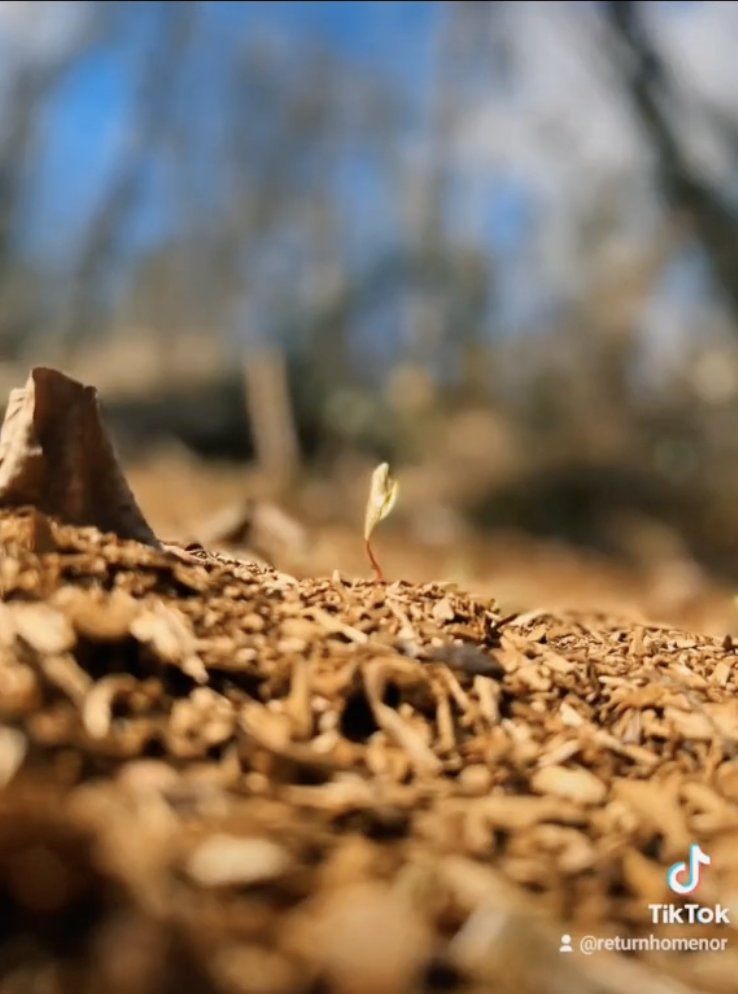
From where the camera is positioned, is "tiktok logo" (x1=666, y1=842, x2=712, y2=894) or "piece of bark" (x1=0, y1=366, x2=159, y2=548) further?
"piece of bark" (x1=0, y1=366, x2=159, y2=548)

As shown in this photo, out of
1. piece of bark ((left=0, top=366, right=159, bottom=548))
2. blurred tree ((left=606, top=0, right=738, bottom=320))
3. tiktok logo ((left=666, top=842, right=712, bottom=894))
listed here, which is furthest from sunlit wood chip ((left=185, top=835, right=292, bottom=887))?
blurred tree ((left=606, top=0, right=738, bottom=320))

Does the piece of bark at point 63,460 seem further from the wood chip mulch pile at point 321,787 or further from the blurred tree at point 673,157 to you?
the blurred tree at point 673,157

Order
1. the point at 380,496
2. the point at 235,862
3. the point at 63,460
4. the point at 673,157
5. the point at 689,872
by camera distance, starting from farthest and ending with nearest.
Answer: the point at 673,157, the point at 380,496, the point at 63,460, the point at 689,872, the point at 235,862

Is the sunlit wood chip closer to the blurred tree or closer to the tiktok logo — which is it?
the tiktok logo

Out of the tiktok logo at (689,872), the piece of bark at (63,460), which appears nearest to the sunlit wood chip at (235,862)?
the tiktok logo at (689,872)

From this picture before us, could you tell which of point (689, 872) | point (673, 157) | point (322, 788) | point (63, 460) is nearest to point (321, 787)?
point (322, 788)

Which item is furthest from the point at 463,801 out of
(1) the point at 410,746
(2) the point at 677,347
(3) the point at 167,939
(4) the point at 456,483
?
(2) the point at 677,347

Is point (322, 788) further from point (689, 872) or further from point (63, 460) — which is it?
point (63, 460)

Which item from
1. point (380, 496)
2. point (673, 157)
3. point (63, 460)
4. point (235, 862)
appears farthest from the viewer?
point (673, 157)
